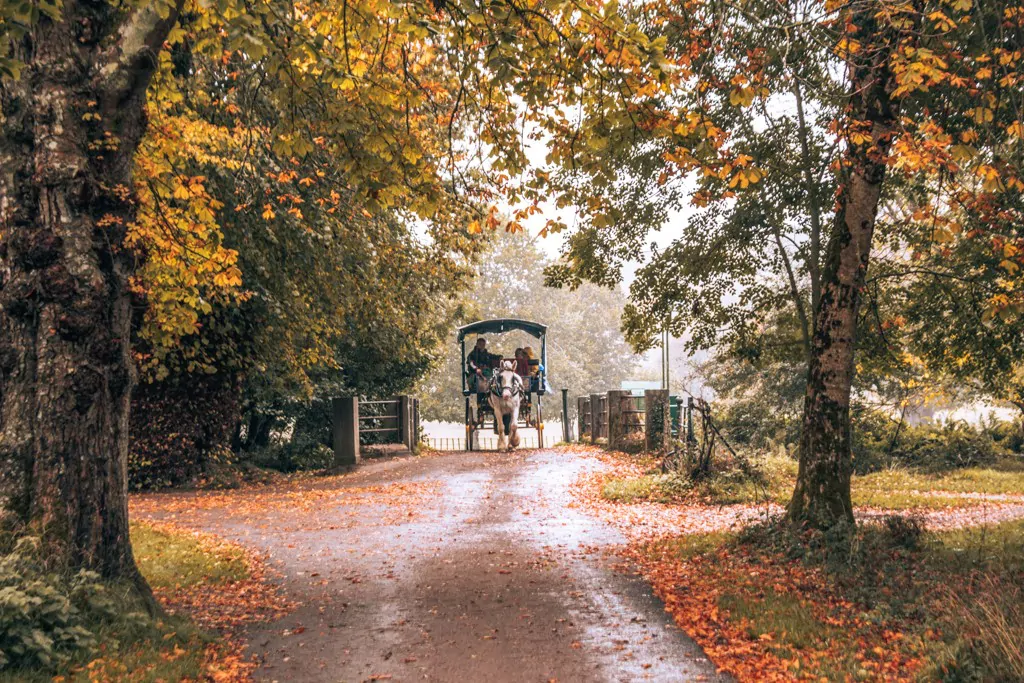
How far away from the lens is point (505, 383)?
2427cm

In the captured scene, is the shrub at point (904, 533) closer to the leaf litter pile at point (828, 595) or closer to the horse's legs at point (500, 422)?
the leaf litter pile at point (828, 595)

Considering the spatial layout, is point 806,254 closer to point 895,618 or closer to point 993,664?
point 895,618

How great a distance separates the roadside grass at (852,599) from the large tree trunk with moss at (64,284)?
5.07 meters

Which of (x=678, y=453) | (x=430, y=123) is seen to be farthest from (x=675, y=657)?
(x=430, y=123)

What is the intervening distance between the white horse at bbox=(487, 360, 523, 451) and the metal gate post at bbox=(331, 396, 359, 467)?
4.79 metres

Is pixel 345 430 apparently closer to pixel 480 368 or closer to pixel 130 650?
pixel 480 368

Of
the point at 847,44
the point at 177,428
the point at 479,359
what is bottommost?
the point at 177,428

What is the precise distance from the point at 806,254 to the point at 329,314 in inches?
377

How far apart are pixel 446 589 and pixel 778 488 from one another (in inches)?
331

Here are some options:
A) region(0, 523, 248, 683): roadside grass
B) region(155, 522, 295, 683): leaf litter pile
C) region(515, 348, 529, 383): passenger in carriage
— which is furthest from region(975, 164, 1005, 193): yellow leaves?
region(515, 348, 529, 383): passenger in carriage

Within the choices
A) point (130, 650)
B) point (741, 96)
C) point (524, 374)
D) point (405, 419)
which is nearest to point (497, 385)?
point (524, 374)

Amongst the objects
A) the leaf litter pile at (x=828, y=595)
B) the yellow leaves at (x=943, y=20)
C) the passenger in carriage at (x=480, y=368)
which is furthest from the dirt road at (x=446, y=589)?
the passenger in carriage at (x=480, y=368)

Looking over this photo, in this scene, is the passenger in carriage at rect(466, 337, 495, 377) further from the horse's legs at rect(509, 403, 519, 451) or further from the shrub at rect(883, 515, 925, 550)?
the shrub at rect(883, 515, 925, 550)

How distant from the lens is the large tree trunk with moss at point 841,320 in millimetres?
9883
